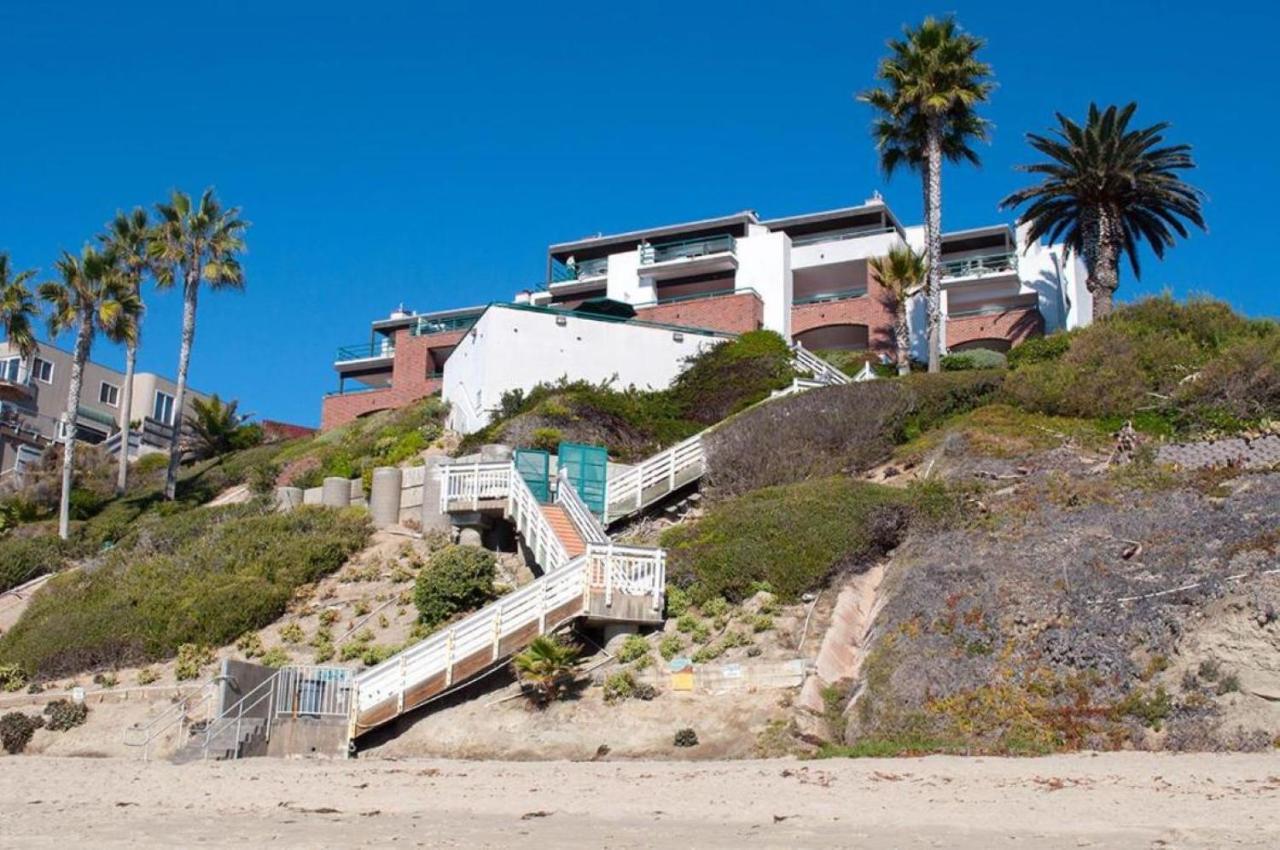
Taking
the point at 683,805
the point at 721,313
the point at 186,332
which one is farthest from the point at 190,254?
the point at 683,805

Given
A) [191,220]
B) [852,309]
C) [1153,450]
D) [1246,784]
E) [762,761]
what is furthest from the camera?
[852,309]

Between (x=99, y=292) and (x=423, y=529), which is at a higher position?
(x=99, y=292)

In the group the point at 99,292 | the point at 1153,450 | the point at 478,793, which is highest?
the point at 99,292

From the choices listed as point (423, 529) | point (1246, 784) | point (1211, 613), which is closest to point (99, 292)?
point (423, 529)

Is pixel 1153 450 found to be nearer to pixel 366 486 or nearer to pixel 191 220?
pixel 366 486

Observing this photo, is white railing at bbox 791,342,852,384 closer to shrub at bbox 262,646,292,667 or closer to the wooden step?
the wooden step

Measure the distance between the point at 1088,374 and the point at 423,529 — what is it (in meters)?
15.3

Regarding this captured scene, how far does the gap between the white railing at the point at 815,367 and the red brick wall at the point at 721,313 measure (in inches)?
199

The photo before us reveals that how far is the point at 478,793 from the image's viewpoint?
15891 millimetres

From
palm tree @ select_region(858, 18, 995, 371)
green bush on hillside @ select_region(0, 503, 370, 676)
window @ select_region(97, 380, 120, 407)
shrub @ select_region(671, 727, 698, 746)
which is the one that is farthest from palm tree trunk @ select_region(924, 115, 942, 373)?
window @ select_region(97, 380, 120, 407)

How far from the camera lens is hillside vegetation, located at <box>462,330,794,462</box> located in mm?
35531

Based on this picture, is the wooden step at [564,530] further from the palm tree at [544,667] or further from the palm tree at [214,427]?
the palm tree at [214,427]

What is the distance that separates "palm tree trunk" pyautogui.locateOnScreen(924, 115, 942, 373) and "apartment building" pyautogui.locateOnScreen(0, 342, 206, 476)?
91.2 ft

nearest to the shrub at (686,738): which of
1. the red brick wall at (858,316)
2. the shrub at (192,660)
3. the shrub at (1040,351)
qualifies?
the shrub at (192,660)
